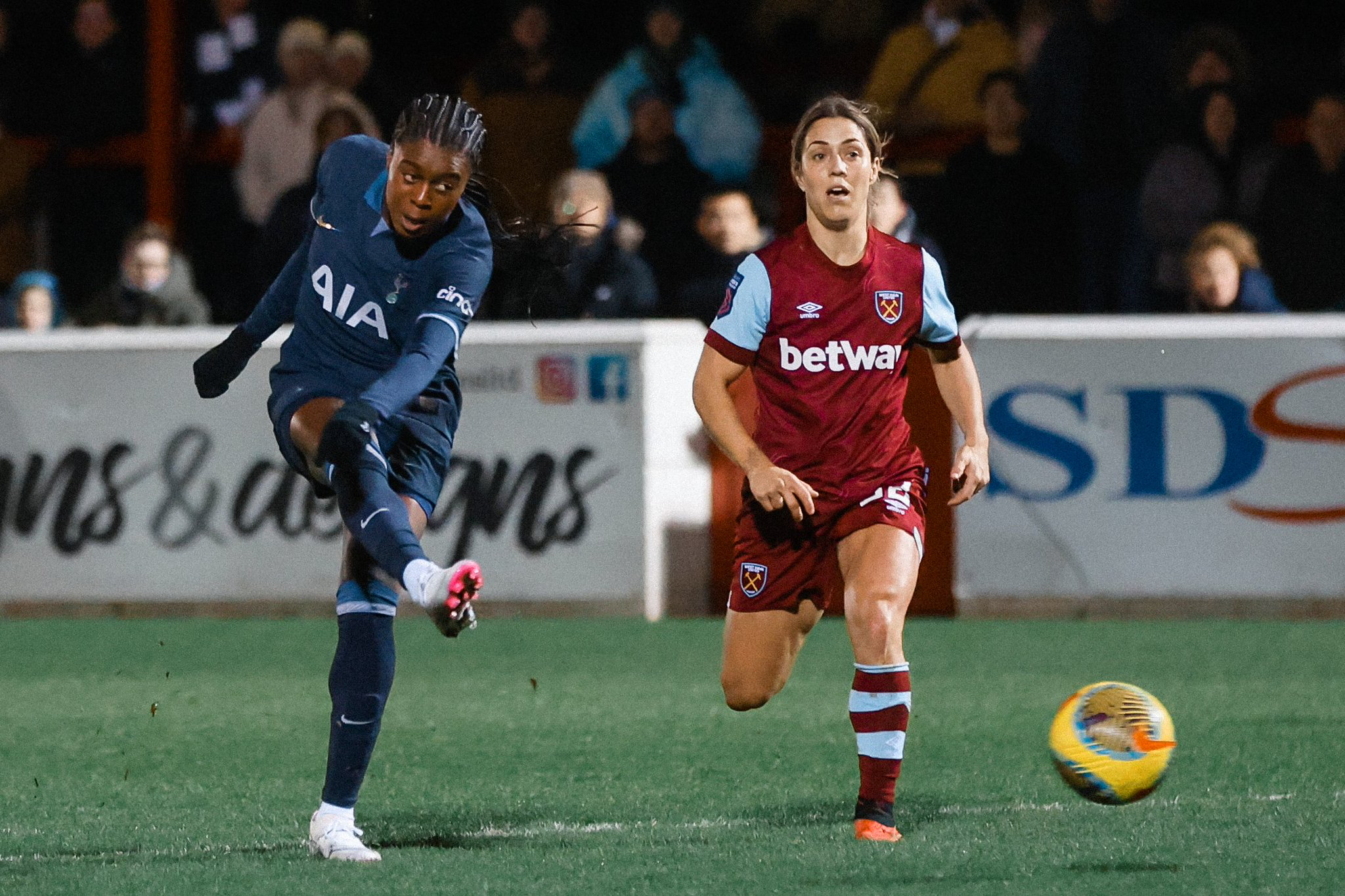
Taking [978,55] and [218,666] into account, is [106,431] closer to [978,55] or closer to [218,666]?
[218,666]

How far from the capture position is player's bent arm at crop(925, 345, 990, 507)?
5.75 metres

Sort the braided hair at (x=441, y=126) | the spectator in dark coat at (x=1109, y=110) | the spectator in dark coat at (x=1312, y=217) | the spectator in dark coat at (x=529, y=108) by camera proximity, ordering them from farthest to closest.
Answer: the spectator in dark coat at (x=529, y=108) → the spectator in dark coat at (x=1109, y=110) → the spectator in dark coat at (x=1312, y=217) → the braided hair at (x=441, y=126)

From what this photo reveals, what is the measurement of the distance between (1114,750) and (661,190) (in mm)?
7012

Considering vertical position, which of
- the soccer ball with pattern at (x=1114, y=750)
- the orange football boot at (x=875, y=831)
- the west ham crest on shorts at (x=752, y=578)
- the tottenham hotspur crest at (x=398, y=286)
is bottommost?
the orange football boot at (x=875, y=831)

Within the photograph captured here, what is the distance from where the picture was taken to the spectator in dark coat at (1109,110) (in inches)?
467

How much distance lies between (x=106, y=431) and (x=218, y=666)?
7.40ft

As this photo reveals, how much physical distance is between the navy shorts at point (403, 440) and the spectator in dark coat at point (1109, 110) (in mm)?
6765

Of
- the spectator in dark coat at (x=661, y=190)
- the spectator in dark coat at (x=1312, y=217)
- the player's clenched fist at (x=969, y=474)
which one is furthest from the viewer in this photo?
the spectator in dark coat at (x=661, y=190)

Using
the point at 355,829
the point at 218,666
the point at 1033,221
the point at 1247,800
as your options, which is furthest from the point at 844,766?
the point at 1033,221

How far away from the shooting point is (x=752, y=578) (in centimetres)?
602

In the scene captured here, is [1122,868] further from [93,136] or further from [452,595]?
[93,136]

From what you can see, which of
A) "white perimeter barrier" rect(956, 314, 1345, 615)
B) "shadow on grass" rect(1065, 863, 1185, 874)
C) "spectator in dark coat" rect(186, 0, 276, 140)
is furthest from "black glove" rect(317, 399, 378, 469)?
"spectator in dark coat" rect(186, 0, 276, 140)

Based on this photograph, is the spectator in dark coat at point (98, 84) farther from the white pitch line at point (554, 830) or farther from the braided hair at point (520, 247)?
the white pitch line at point (554, 830)

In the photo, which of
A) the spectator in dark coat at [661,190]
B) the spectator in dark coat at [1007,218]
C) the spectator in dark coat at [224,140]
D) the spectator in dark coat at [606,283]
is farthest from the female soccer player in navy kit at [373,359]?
the spectator in dark coat at [224,140]
